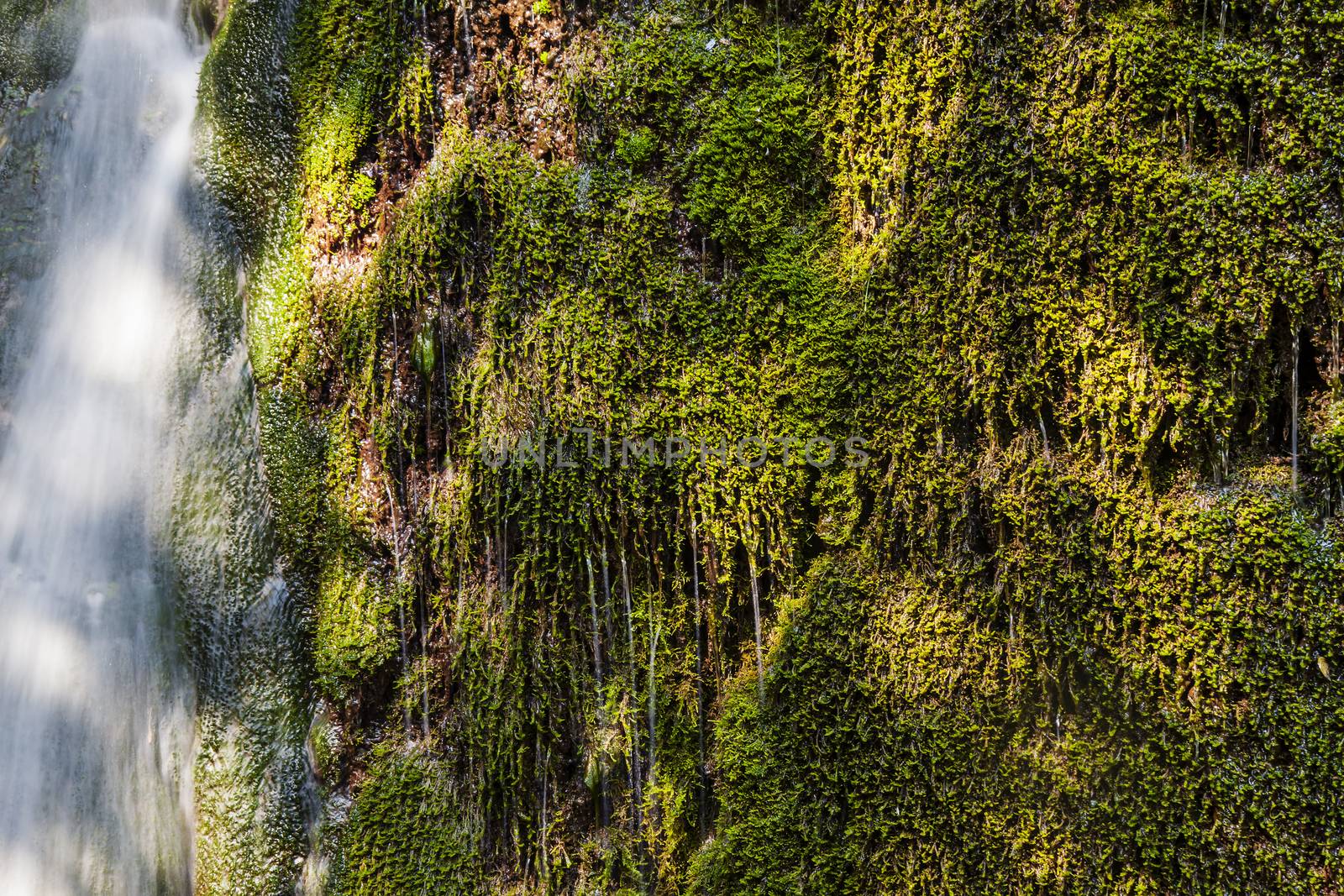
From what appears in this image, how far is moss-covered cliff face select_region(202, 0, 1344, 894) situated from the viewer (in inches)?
83.1

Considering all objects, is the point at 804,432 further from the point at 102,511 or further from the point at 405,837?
the point at 102,511

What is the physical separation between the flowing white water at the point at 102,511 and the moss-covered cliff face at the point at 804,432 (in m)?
0.35

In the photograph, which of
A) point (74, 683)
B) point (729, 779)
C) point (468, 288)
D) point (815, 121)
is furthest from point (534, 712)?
point (815, 121)

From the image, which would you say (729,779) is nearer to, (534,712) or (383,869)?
(534,712)

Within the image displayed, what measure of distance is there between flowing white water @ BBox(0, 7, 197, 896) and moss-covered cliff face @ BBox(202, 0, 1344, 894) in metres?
0.35

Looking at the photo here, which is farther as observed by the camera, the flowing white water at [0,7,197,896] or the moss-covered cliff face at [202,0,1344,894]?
the flowing white water at [0,7,197,896]

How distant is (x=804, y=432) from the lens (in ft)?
8.25

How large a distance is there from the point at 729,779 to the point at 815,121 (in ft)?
7.18

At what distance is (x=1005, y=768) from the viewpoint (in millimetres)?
2266

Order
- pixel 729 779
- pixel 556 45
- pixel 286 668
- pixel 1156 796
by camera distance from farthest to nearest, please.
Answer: pixel 286 668
pixel 556 45
pixel 729 779
pixel 1156 796

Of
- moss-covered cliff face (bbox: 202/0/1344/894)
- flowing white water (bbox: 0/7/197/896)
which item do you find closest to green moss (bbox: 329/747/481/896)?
moss-covered cliff face (bbox: 202/0/1344/894)

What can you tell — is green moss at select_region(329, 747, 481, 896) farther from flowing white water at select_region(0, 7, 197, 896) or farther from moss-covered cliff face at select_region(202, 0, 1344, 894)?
flowing white water at select_region(0, 7, 197, 896)

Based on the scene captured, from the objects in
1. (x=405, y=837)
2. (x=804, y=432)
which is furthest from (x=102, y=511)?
(x=804, y=432)

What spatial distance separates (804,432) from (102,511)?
2.70 m
